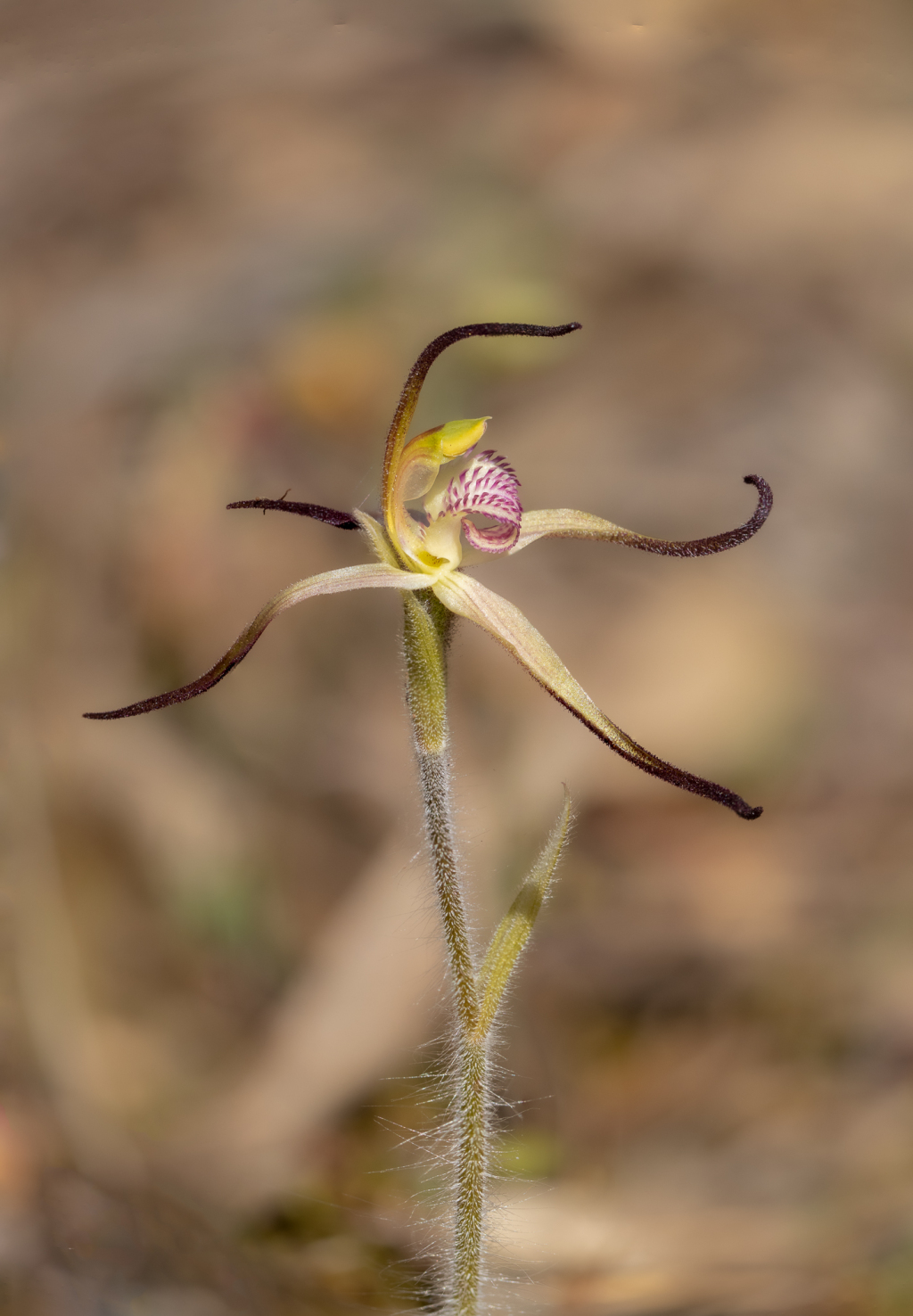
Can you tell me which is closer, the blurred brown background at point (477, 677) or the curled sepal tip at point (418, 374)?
the curled sepal tip at point (418, 374)

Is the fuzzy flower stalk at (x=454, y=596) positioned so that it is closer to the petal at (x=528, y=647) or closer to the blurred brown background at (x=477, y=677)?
the petal at (x=528, y=647)

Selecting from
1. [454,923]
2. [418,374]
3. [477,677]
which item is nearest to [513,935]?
[454,923]

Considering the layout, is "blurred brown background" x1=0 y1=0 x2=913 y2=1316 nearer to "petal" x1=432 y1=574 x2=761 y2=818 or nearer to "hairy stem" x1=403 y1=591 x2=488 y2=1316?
"hairy stem" x1=403 y1=591 x2=488 y2=1316

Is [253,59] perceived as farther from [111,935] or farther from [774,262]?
[111,935]

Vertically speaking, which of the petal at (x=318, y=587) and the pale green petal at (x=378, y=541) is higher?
the pale green petal at (x=378, y=541)

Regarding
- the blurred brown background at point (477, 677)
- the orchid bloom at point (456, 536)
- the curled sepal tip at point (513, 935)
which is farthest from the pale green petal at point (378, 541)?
the blurred brown background at point (477, 677)

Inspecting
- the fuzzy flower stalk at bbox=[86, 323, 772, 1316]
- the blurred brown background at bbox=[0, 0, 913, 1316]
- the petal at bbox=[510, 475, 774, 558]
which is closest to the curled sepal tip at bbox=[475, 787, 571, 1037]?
the fuzzy flower stalk at bbox=[86, 323, 772, 1316]
